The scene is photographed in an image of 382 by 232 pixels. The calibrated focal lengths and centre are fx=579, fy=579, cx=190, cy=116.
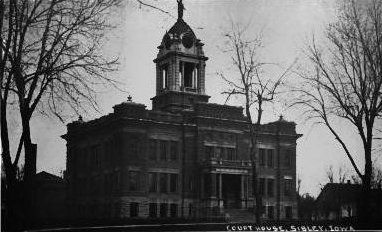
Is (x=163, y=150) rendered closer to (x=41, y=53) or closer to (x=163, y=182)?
(x=163, y=182)

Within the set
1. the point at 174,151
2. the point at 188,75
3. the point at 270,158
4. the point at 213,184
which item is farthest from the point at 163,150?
the point at 270,158

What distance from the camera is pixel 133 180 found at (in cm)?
3278

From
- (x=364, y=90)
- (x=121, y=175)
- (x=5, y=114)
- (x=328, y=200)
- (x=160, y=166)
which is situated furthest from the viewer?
(x=160, y=166)

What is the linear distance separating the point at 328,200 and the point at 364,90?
15464 mm

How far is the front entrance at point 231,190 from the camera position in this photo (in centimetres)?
3738

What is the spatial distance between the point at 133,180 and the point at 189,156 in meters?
4.78

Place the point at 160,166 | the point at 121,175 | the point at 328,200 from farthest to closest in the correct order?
1. the point at 160,166
2. the point at 121,175
3. the point at 328,200

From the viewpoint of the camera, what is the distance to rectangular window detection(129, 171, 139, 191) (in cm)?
3262

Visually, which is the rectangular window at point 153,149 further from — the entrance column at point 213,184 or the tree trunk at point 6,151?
the tree trunk at point 6,151

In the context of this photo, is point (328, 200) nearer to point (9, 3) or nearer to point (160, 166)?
point (160, 166)

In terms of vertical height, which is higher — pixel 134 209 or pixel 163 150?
pixel 163 150

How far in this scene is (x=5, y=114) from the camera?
12.9 m

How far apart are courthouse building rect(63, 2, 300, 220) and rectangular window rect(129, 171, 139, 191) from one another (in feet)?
0.19

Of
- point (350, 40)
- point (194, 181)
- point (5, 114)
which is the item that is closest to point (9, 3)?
point (5, 114)
